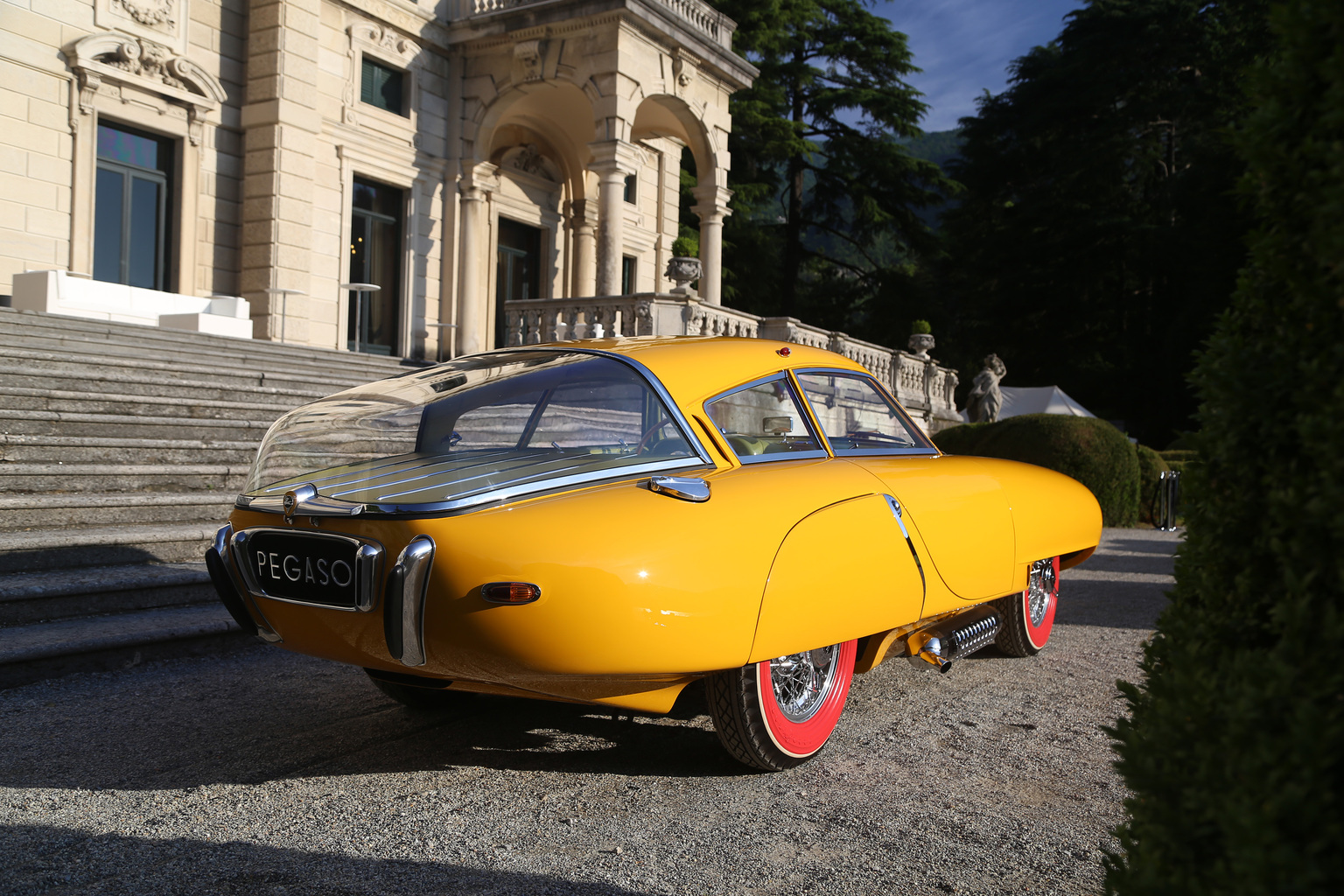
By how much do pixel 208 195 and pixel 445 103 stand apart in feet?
18.5

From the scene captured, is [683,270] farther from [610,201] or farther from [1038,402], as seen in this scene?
[1038,402]

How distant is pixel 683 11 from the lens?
772 inches

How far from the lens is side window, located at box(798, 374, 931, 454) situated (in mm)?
3926

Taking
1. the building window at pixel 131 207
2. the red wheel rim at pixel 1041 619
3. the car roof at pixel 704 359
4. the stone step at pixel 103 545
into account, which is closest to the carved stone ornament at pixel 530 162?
the building window at pixel 131 207

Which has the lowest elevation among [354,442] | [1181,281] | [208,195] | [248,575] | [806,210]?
[248,575]

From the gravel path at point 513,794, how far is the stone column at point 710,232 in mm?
16593

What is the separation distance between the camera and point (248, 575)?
122 inches

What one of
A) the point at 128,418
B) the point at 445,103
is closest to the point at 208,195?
the point at 445,103

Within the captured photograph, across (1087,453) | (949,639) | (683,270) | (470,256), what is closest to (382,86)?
(470,256)

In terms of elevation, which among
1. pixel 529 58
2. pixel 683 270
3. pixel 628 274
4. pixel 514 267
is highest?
pixel 529 58

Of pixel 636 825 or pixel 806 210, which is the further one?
pixel 806 210

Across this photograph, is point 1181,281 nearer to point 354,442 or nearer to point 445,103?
point 445,103

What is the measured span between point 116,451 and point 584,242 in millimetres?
17209

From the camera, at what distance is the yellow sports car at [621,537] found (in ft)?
8.63
